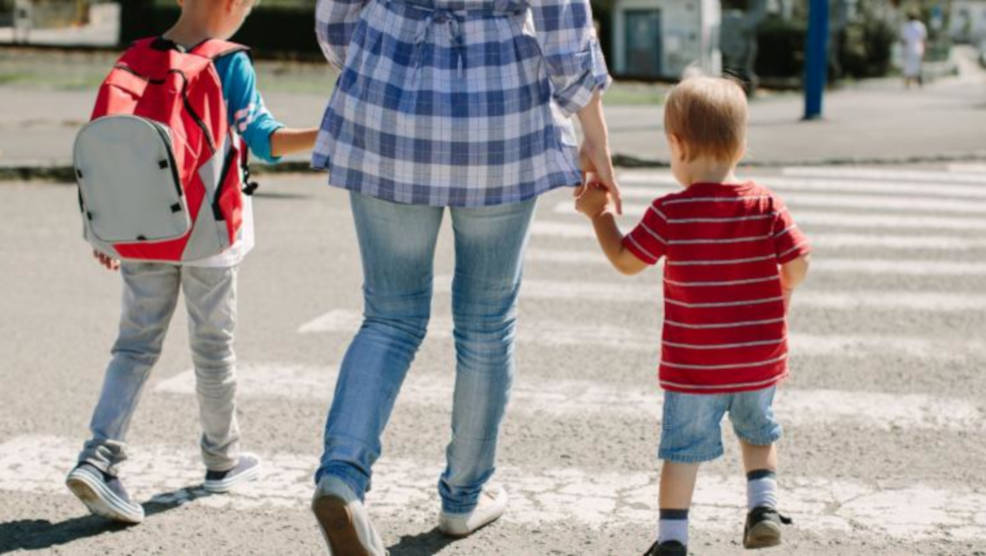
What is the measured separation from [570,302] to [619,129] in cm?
913

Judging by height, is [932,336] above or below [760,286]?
below

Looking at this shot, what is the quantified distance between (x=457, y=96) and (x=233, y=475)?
1546 mm

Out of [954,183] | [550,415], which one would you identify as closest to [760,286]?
[550,415]

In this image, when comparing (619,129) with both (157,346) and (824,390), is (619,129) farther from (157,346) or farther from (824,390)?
(157,346)

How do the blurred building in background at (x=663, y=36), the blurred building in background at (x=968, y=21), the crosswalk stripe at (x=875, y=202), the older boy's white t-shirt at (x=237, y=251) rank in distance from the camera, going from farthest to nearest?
1. the blurred building in background at (x=968, y=21)
2. the blurred building in background at (x=663, y=36)
3. the crosswalk stripe at (x=875, y=202)
4. the older boy's white t-shirt at (x=237, y=251)

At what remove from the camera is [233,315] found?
4.21 m

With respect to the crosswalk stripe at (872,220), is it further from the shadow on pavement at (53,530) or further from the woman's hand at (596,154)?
the woman's hand at (596,154)

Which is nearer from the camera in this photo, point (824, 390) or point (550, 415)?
point (550, 415)

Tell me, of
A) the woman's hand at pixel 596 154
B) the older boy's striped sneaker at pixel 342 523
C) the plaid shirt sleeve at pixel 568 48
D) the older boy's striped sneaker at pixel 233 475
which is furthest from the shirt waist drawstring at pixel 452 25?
the older boy's striped sneaker at pixel 233 475

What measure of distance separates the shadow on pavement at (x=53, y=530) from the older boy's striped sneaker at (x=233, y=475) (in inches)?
5.2

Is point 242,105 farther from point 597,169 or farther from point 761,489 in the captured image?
point 761,489

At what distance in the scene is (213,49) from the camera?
399cm

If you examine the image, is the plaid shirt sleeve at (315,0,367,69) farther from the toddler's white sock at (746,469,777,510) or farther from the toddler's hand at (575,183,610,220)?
the toddler's white sock at (746,469,777,510)

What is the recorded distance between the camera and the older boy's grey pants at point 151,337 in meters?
4.10
